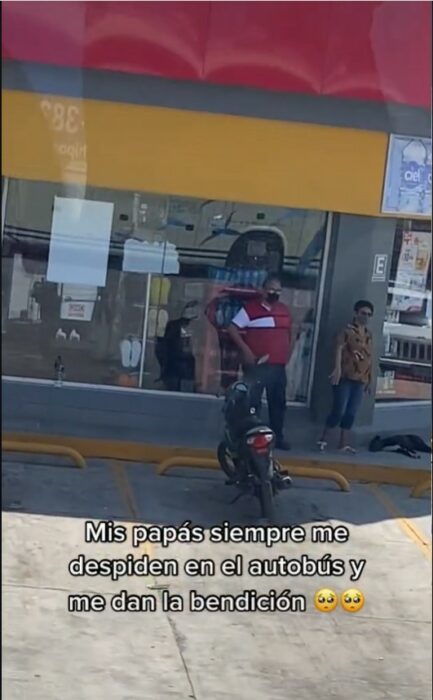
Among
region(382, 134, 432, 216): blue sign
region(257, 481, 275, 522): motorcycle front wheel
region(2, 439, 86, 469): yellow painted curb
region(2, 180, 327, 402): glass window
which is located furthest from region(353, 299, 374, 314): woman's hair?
region(2, 439, 86, 469): yellow painted curb

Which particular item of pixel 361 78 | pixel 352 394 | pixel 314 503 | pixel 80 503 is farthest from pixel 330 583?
pixel 361 78

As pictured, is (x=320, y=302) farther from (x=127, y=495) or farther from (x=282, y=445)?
(x=127, y=495)

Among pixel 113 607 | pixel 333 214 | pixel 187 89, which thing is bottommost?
pixel 113 607

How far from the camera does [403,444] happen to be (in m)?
2.84

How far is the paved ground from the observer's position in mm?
2555

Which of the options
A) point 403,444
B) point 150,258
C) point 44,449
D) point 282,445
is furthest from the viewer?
point 403,444

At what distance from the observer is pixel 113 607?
2.63 metres

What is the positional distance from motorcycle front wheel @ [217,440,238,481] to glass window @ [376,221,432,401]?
39 centimetres

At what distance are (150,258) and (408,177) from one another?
61cm

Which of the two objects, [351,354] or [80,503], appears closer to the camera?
[80,503]

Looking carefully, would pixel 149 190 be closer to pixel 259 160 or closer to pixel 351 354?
pixel 259 160

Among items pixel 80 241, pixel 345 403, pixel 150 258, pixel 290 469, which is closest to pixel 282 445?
pixel 290 469

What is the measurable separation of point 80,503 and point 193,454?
269 mm

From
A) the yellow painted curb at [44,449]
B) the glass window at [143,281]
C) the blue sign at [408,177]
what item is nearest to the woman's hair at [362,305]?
the glass window at [143,281]
